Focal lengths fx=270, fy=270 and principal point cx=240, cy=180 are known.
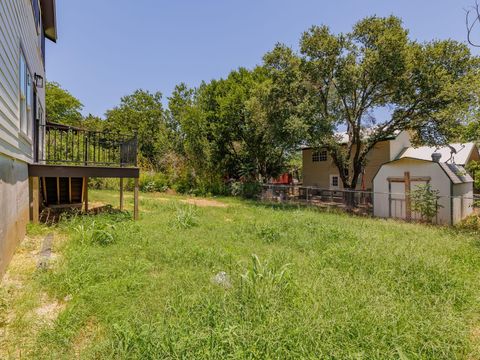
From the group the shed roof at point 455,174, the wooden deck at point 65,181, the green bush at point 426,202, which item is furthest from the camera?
the shed roof at point 455,174

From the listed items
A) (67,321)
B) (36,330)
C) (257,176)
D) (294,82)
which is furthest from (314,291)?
(257,176)

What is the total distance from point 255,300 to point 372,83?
11.9 m

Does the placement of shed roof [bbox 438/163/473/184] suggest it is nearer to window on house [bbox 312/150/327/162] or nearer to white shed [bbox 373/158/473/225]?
white shed [bbox 373/158/473/225]

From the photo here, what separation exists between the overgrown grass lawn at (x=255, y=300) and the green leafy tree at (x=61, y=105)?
108 ft

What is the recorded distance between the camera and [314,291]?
124 inches

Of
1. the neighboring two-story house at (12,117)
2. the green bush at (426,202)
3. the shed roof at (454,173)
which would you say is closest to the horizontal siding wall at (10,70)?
the neighboring two-story house at (12,117)

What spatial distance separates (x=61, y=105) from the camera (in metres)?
32.1

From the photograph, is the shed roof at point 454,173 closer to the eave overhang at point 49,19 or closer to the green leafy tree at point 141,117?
the eave overhang at point 49,19

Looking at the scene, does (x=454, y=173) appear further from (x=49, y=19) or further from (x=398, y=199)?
(x=49, y=19)

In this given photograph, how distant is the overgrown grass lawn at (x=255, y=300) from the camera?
2217 millimetres

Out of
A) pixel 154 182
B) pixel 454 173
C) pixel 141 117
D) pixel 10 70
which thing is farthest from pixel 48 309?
pixel 141 117

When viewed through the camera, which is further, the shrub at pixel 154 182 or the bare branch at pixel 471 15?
the shrub at pixel 154 182

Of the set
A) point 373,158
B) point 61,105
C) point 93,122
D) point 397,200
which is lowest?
point 397,200

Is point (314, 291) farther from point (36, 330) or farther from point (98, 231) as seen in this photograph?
point (98, 231)
